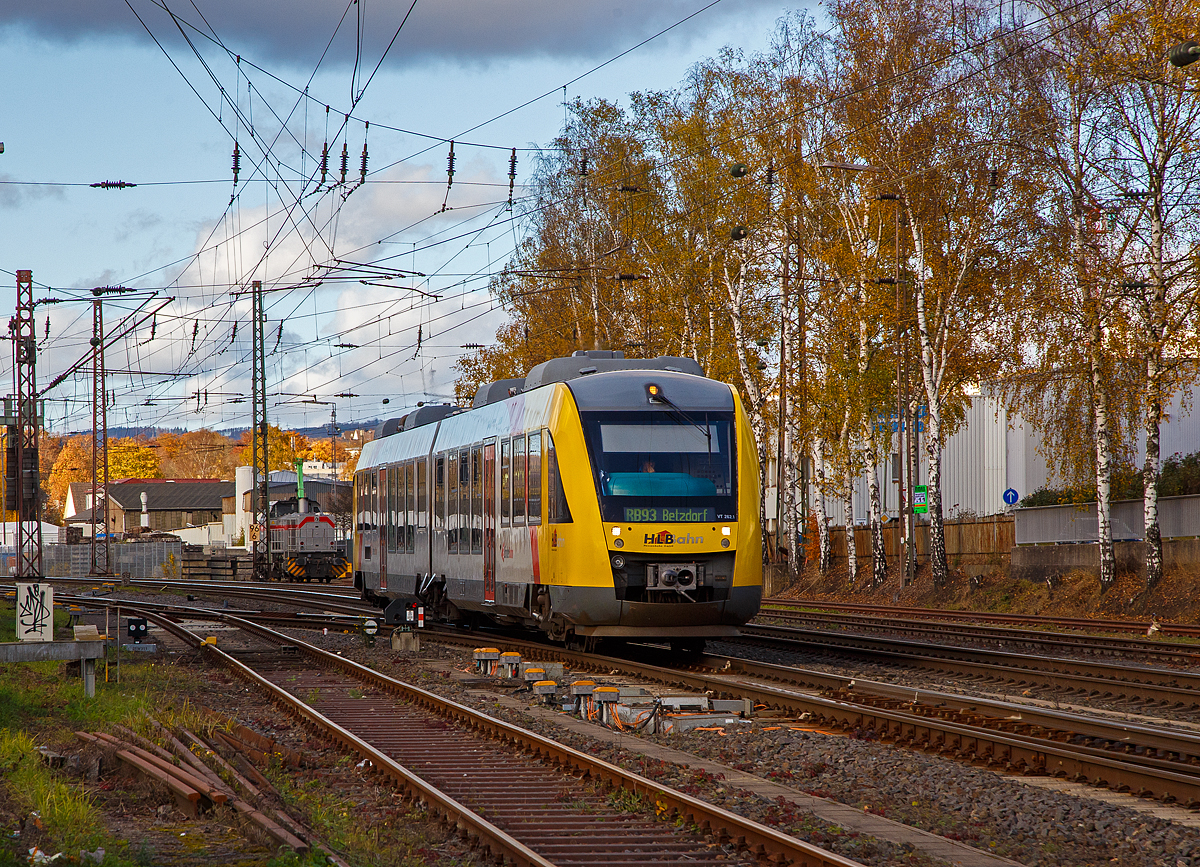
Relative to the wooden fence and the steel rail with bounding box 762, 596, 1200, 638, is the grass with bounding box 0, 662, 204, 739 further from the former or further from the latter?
the wooden fence

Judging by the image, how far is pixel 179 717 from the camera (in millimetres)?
11641

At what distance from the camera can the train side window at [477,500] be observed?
1923 cm

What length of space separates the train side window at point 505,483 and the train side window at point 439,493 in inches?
139

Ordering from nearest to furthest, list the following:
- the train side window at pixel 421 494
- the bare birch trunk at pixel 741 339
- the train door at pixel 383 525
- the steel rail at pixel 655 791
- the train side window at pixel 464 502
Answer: the steel rail at pixel 655 791 < the train side window at pixel 464 502 < the train side window at pixel 421 494 < the train door at pixel 383 525 < the bare birch trunk at pixel 741 339

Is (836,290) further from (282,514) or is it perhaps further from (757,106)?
(282,514)

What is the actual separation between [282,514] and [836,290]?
118 ft

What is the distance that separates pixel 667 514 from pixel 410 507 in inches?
381

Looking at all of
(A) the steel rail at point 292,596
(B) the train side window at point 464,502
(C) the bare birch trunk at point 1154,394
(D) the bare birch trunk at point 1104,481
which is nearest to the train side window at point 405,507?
(B) the train side window at point 464,502

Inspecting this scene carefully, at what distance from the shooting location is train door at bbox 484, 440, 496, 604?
18609 millimetres

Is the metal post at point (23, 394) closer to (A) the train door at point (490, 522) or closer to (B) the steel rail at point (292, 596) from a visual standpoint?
(B) the steel rail at point (292, 596)

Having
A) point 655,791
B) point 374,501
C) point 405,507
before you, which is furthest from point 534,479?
point 374,501

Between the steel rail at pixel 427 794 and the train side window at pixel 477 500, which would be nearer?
the steel rail at pixel 427 794

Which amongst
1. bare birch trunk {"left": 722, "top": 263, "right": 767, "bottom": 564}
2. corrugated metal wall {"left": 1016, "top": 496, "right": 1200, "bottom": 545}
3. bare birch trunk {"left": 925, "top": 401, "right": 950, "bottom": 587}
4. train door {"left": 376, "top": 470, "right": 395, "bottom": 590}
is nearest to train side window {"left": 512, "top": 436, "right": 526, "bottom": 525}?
train door {"left": 376, "top": 470, "right": 395, "bottom": 590}

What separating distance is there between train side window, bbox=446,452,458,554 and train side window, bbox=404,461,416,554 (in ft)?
8.47
